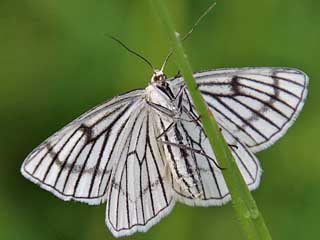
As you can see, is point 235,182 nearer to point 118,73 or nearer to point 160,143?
point 160,143

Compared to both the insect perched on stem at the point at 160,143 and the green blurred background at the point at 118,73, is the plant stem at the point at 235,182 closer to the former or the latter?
the insect perched on stem at the point at 160,143

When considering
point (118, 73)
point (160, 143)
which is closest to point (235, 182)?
point (160, 143)

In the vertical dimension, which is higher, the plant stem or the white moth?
the white moth

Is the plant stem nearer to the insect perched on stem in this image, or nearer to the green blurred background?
the insect perched on stem

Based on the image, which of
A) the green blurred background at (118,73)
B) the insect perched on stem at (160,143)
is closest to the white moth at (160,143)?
the insect perched on stem at (160,143)

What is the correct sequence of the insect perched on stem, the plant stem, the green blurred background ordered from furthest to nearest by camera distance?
the green blurred background < the insect perched on stem < the plant stem

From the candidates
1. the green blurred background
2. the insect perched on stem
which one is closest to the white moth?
the insect perched on stem

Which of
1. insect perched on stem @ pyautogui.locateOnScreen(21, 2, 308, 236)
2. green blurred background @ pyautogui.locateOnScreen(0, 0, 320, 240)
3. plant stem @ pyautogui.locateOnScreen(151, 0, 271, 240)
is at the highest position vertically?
green blurred background @ pyautogui.locateOnScreen(0, 0, 320, 240)

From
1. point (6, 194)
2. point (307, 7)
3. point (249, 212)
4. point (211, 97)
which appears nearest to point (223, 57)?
point (307, 7)
